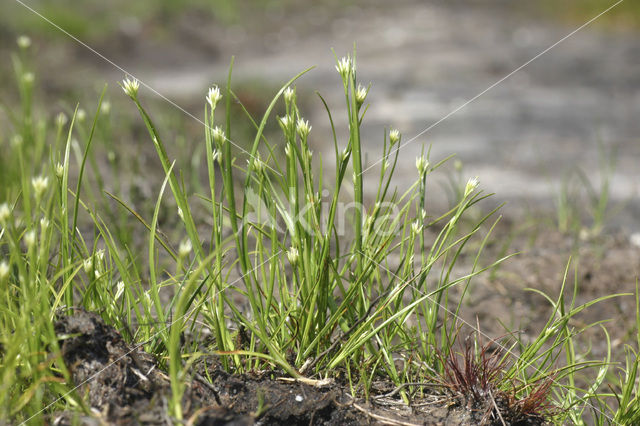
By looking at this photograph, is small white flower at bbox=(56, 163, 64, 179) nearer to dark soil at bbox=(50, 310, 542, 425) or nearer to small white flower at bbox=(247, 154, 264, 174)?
dark soil at bbox=(50, 310, 542, 425)

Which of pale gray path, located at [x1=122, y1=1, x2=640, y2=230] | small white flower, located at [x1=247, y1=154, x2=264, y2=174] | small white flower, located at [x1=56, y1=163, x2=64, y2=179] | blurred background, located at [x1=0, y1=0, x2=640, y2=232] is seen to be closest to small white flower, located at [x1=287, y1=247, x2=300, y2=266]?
small white flower, located at [x1=247, y1=154, x2=264, y2=174]

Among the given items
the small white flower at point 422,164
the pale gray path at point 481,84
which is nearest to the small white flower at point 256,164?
the small white flower at point 422,164

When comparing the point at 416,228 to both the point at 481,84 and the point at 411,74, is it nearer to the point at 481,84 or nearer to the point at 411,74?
the point at 481,84

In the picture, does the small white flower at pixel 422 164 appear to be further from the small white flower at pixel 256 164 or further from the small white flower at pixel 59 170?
the small white flower at pixel 59 170

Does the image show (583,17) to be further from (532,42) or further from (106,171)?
(106,171)

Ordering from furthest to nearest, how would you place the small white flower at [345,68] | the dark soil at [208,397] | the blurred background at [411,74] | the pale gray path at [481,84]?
the pale gray path at [481,84] < the blurred background at [411,74] < the small white flower at [345,68] < the dark soil at [208,397]
